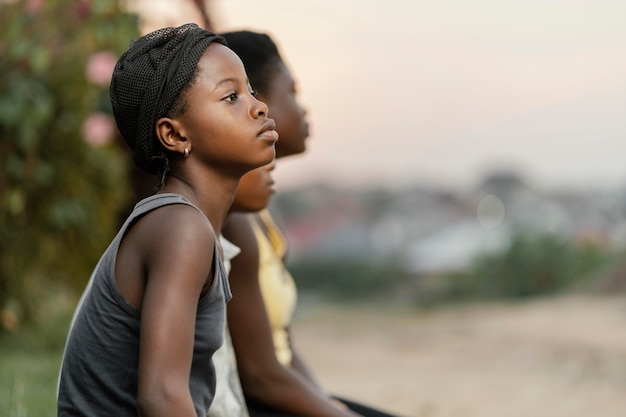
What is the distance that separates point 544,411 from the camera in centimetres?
588

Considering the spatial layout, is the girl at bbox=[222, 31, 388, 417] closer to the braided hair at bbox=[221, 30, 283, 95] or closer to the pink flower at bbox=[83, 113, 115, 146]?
the braided hair at bbox=[221, 30, 283, 95]

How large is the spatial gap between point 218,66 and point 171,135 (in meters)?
0.15

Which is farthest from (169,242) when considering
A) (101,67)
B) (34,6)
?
(34,6)

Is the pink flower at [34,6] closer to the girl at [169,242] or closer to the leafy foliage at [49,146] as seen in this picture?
the leafy foliage at [49,146]

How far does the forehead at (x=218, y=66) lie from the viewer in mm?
1741

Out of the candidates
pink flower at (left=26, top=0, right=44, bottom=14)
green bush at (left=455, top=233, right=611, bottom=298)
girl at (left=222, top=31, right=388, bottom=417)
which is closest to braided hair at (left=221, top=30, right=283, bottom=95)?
girl at (left=222, top=31, right=388, bottom=417)

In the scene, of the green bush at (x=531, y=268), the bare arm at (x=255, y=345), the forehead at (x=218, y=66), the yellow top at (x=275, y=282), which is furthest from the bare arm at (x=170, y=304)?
the green bush at (x=531, y=268)

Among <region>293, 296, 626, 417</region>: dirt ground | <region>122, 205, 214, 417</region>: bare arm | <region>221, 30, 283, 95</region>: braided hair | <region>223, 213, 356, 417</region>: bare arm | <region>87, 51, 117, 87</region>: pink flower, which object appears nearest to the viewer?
<region>122, 205, 214, 417</region>: bare arm

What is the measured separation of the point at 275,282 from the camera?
259cm

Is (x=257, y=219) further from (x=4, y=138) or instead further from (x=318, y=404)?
(x=4, y=138)

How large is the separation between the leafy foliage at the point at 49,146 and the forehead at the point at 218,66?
4346 millimetres

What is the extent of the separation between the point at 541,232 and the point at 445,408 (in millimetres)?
6293

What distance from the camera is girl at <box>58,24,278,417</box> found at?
62.7 inches

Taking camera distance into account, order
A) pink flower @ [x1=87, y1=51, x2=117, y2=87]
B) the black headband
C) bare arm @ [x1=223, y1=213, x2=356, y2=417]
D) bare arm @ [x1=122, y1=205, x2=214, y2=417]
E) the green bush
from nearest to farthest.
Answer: bare arm @ [x1=122, y1=205, x2=214, y2=417], the black headband, bare arm @ [x1=223, y1=213, x2=356, y2=417], pink flower @ [x1=87, y1=51, x2=117, y2=87], the green bush
